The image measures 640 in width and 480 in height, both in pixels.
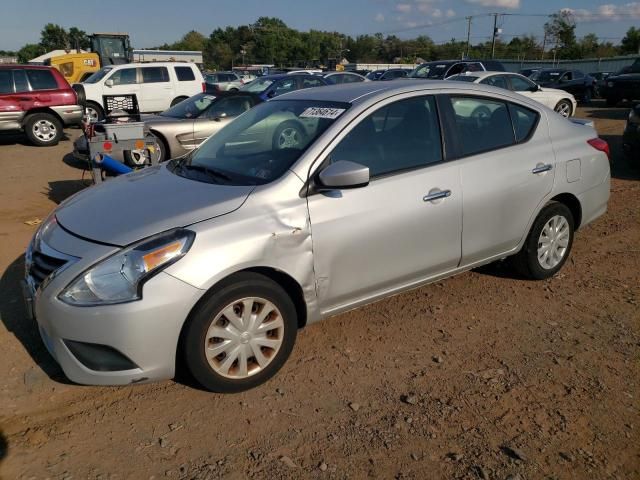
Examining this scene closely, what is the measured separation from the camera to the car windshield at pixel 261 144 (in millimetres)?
3336

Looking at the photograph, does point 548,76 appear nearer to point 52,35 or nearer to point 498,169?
point 498,169

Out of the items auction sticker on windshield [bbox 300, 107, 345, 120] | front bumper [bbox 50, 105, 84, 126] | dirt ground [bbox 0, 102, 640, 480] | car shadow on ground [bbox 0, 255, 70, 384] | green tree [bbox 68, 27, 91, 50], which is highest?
green tree [bbox 68, 27, 91, 50]

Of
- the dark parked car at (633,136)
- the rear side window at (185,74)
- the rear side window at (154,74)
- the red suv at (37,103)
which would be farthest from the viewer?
the rear side window at (185,74)

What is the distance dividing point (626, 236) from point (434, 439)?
13.7 feet

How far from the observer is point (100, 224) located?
301 centimetres

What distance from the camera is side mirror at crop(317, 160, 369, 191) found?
9.95 feet

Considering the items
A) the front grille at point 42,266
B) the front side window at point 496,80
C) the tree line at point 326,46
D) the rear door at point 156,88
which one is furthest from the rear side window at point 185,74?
the tree line at point 326,46

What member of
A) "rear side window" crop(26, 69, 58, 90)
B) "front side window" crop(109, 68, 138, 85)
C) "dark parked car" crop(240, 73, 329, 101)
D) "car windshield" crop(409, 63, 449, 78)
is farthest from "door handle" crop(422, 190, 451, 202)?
"car windshield" crop(409, 63, 449, 78)

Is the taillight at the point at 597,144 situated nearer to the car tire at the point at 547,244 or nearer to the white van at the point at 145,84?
the car tire at the point at 547,244

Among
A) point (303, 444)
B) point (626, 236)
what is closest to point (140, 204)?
point (303, 444)

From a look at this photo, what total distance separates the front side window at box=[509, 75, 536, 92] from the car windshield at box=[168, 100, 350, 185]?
36.7 feet

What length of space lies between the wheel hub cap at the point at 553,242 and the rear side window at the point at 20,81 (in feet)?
39.4

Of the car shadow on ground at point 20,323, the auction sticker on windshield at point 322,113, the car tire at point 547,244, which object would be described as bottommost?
the car shadow on ground at point 20,323

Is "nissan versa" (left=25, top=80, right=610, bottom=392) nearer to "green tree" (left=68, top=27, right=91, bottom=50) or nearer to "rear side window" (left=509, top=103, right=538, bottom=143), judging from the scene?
"rear side window" (left=509, top=103, right=538, bottom=143)
